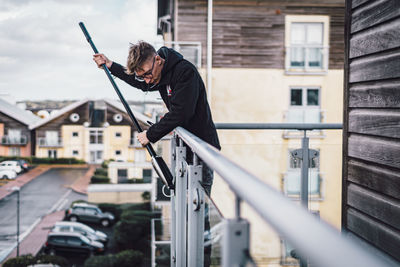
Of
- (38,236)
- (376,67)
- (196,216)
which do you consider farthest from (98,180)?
(196,216)

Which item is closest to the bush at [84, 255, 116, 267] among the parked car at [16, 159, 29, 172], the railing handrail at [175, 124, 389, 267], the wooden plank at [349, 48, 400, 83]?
the parked car at [16, 159, 29, 172]

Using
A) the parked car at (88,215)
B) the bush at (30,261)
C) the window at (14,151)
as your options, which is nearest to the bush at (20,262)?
the bush at (30,261)

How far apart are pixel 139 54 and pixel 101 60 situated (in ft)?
2.05

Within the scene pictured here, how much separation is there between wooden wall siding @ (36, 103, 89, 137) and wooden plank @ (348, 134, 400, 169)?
48.9 feet

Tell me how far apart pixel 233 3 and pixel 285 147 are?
7.40 m

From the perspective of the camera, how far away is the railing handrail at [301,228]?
39 cm

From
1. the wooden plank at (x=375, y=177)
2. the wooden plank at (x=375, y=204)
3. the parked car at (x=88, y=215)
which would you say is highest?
the wooden plank at (x=375, y=177)

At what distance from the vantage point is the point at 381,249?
5.73ft

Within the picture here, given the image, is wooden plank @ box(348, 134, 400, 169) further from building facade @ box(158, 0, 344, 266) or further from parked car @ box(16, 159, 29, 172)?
parked car @ box(16, 159, 29, 172)

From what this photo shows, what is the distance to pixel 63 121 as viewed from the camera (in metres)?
17.1

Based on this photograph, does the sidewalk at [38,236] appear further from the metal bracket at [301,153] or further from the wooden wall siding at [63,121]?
the metal bracket at [301,153]

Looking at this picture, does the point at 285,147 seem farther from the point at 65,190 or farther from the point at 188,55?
the point at 65,190

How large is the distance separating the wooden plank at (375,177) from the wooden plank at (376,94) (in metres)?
0.25

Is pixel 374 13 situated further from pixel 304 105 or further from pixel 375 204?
pixel 304 105
